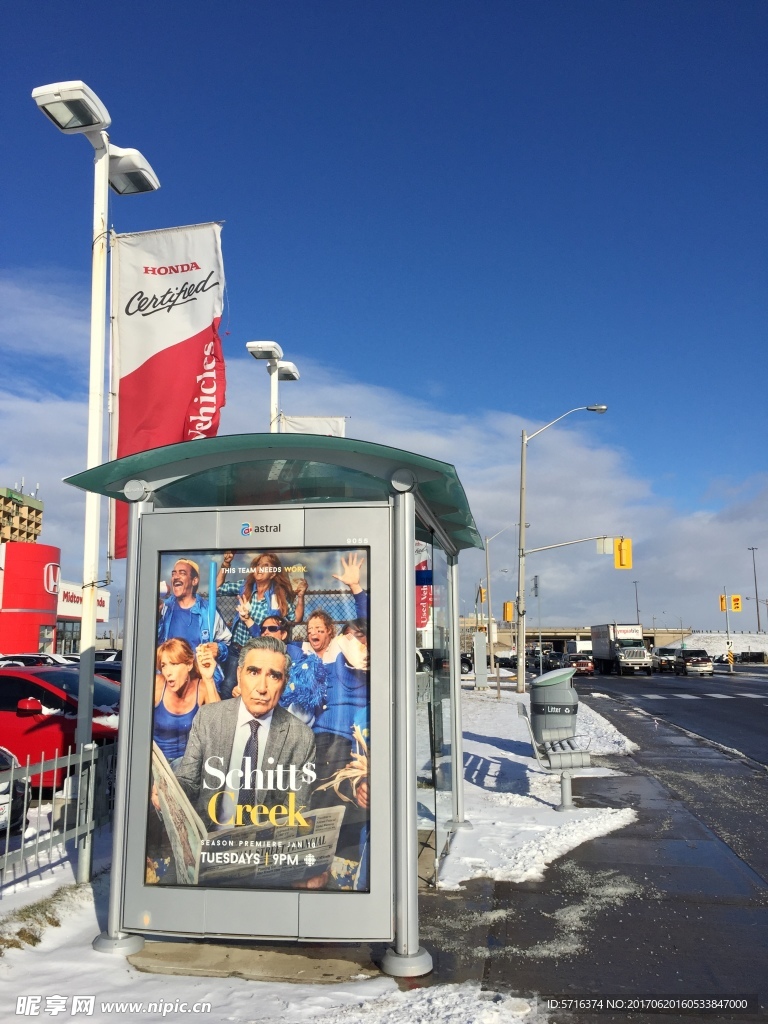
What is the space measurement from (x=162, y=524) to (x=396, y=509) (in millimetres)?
1516

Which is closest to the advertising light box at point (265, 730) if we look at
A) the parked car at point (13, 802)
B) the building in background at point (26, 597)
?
the parked car at point (13, 802)

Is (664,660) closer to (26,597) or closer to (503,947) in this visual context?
(26,597)

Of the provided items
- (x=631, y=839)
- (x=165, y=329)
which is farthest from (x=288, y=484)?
(x=631, y=839)

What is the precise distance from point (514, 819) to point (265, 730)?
4686mm

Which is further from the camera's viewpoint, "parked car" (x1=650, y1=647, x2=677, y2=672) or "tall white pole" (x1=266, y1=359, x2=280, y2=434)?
"parked car" (x1=650, y1=647, x2=677, y2=672)

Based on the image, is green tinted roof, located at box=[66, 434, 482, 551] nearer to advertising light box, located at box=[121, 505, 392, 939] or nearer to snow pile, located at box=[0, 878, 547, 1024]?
advertising light box, located at box=[121, 505, 392, 939]

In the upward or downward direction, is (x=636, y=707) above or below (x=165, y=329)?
below

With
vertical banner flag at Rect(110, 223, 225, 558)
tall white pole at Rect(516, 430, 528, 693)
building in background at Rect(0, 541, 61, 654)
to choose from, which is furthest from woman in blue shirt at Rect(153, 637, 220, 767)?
building in background at Rect(0, 541, 61, 654)

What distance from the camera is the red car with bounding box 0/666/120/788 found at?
9375 millimetres

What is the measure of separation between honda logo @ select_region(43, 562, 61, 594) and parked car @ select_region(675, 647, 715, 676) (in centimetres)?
3851

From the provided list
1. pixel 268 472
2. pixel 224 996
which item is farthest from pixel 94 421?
pixel 224 996

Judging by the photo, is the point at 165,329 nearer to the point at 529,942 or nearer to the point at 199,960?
the point at 199,960

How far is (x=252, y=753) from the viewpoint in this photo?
16.2ft

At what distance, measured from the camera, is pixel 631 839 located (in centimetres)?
797
